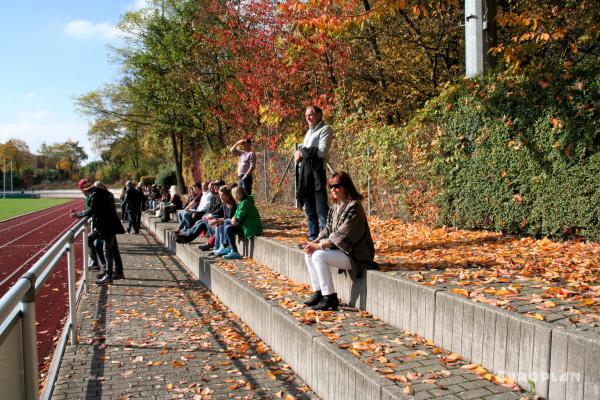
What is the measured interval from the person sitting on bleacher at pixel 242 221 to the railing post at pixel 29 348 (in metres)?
6.55

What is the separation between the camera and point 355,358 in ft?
12.9

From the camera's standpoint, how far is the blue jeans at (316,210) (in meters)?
7.07

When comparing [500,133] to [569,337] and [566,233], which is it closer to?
[566,233]

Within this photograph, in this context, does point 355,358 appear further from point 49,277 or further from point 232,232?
point 232,232

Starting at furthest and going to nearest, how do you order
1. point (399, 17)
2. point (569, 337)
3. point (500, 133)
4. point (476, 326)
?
1. point (399, 17)
2. point (500, 133)
3. point (476, 326)
4. point (569, 337)

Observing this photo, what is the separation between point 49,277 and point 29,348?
205 inches

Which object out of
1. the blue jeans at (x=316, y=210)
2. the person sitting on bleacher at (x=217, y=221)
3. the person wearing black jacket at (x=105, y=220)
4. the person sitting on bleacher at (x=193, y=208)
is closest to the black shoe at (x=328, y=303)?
the blue jeans at (x=316, y=210)

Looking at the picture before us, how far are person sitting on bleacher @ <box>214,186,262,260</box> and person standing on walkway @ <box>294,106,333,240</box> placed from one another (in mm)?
2567

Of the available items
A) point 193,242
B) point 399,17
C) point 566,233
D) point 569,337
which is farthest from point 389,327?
point 399,17

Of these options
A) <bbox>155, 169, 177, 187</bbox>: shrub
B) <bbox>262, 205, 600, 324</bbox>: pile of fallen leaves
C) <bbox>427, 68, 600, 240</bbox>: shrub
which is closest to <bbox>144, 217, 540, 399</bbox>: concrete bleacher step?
<bbox>262, 205, 600, 324</bbox>: pile of fallen leaves

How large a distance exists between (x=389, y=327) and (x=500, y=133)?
13.2 feet

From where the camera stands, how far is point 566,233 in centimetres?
664

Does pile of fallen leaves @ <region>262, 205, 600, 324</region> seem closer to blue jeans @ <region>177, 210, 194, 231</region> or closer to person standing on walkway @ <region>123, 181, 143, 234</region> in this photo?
blue jeans @ <region>177, 210, 194, 231</region>

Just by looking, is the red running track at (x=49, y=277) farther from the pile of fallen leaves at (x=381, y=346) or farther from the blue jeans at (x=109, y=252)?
the pile of fallen leaves at (x=381, y=346)
